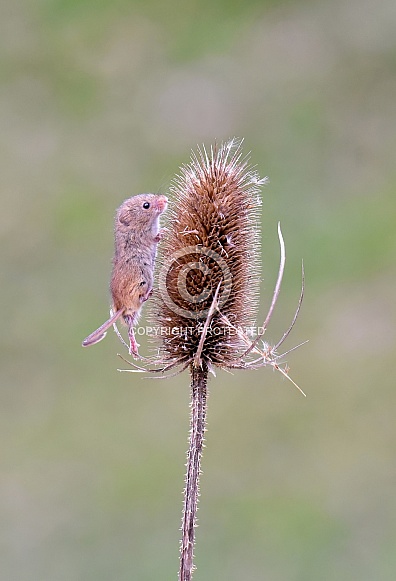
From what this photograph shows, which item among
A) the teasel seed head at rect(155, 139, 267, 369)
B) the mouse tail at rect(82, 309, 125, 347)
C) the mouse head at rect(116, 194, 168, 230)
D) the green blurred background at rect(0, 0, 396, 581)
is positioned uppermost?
the green blurred background at rect(0, 0, 396, 581)

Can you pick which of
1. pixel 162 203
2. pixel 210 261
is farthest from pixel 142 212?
pixel 210 261

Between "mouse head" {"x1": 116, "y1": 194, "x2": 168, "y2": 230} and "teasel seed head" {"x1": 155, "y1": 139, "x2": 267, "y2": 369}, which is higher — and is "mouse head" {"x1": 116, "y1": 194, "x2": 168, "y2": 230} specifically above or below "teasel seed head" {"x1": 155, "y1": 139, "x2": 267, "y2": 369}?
above

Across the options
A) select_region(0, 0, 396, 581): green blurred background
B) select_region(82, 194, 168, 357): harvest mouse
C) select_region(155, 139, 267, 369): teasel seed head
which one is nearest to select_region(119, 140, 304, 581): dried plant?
select_region(155, 139, 267, 369): teasel seed head

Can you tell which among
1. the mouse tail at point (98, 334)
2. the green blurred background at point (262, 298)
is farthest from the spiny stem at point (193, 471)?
the green blurred background at point (262, 298)

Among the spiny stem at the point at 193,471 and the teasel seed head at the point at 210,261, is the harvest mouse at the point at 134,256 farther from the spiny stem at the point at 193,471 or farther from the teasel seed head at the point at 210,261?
the spiny stem at the point at 193,471

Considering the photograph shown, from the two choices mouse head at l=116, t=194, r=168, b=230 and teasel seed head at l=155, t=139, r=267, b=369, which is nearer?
teasel seed head at l=155, t=139, r=267, b=369

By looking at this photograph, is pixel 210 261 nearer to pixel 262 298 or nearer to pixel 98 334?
pixel 98 334

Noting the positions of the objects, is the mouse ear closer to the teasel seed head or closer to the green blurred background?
the teasel seed head
